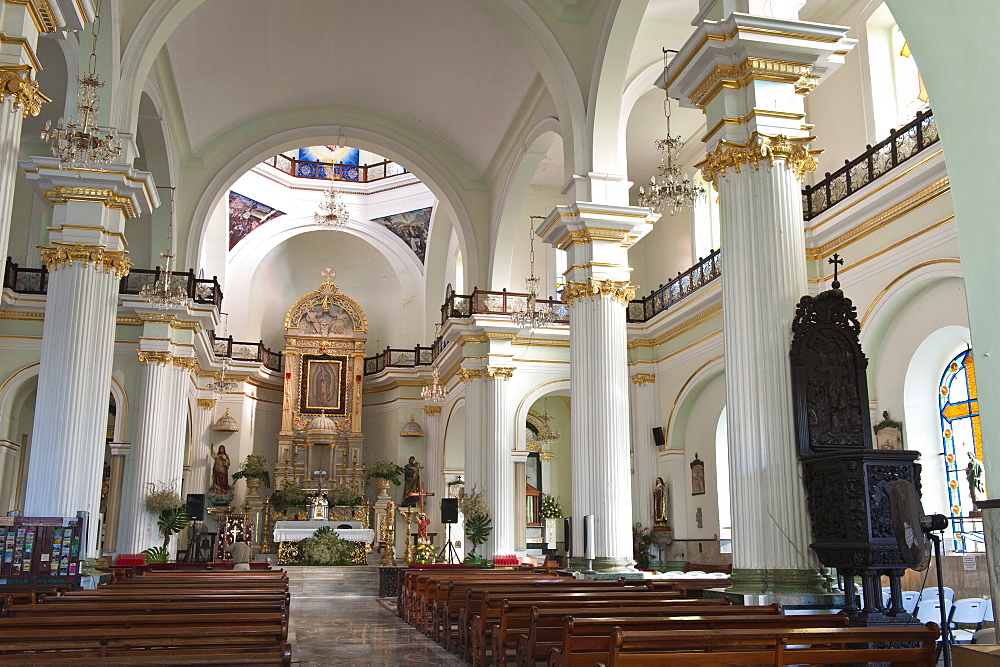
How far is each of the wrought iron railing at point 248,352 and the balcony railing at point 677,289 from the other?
11.0 m

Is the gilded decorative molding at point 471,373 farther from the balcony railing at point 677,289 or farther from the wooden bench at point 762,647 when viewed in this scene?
the wooden bench at point 762,647

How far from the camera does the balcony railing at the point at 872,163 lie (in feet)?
38.1

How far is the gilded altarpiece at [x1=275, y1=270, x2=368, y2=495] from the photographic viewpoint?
2664 cm

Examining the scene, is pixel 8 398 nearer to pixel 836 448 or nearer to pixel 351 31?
pixel 351 31

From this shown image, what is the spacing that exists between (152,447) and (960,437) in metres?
13.8

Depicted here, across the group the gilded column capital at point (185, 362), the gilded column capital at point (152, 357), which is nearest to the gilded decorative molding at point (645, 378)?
the gilded column capital at point (185, 362)

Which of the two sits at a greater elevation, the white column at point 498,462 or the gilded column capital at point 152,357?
the gilded column capital at point 152,357

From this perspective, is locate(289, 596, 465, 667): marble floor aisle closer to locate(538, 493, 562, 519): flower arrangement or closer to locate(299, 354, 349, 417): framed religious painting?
locate(538, 493, 562, 519): flower arrangement

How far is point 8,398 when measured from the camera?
17.6 metres

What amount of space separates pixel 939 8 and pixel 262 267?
26.1 m

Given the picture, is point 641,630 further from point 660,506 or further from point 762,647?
point 660,506

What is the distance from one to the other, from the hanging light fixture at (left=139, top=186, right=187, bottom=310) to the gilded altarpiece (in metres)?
10.4

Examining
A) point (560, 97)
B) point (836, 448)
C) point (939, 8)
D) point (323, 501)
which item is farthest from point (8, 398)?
point (939, 8)

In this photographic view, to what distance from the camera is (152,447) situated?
1709 cm
